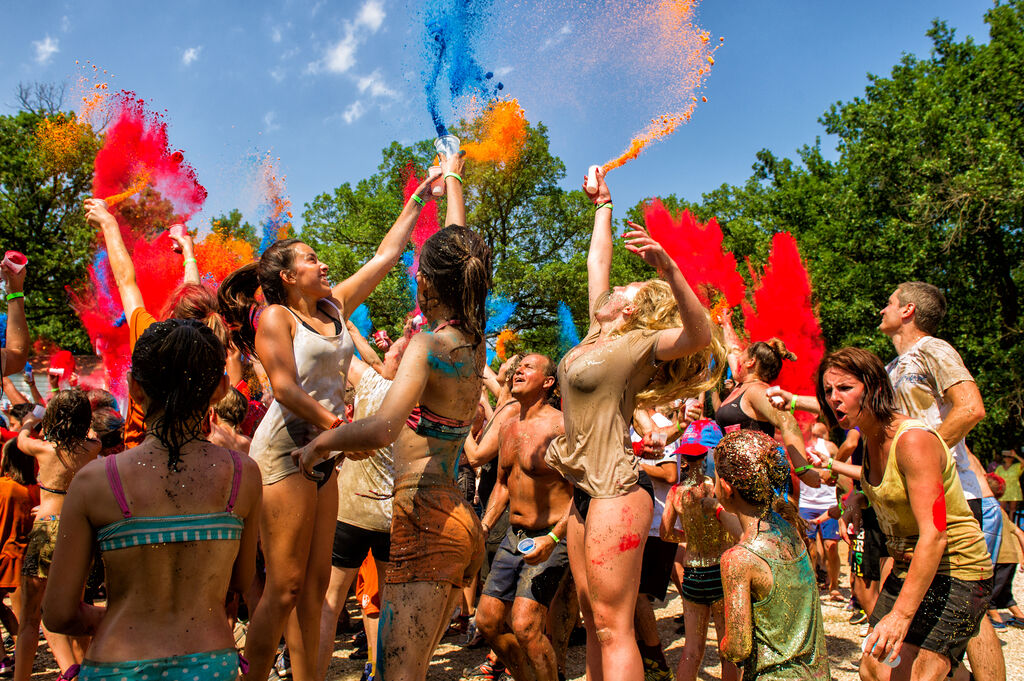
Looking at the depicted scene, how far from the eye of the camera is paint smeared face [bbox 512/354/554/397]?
4.64 m

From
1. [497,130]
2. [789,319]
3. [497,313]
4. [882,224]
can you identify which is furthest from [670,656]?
[882,224]

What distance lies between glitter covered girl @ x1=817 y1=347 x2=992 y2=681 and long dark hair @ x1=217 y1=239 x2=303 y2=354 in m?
2.64

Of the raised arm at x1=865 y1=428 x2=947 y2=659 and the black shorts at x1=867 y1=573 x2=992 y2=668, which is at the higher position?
the raised arm at x1=865 y1=428 x2=947 y2=659

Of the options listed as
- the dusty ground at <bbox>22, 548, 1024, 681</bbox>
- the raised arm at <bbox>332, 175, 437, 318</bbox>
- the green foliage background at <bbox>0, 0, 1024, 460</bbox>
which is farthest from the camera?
the green foliage background at <bbox>0, 0, 1024, 460</bbox>

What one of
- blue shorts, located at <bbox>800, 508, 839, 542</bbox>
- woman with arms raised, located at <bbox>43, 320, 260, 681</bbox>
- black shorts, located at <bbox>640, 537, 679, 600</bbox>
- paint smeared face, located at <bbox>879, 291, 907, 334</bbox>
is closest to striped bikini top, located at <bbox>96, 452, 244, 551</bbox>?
woman with arms raised, located at <bbox>43, 320, 260, 681</bbox>

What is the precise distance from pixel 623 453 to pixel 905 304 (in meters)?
2.60

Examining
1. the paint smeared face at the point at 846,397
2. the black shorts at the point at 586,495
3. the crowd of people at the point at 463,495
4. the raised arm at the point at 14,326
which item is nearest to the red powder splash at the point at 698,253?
the crowd of people at the point at 463,495

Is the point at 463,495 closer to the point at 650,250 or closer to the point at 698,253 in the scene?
the point at 650,250

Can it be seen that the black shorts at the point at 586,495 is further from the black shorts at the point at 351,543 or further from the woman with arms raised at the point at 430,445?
the black shorts at the point at 351,543

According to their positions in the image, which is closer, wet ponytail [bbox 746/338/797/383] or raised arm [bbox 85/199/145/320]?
raised arm [bbox 85/199/145/320]

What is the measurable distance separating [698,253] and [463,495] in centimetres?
944

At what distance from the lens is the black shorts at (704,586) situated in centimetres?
430

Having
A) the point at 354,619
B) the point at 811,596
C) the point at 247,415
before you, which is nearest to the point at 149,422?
the point at 811,596

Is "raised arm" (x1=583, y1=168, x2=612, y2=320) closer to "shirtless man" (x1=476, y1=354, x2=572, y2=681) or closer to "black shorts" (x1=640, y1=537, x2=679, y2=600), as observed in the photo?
"shirtless man" (x1=476, y1=354, x2=572, y2=681)
